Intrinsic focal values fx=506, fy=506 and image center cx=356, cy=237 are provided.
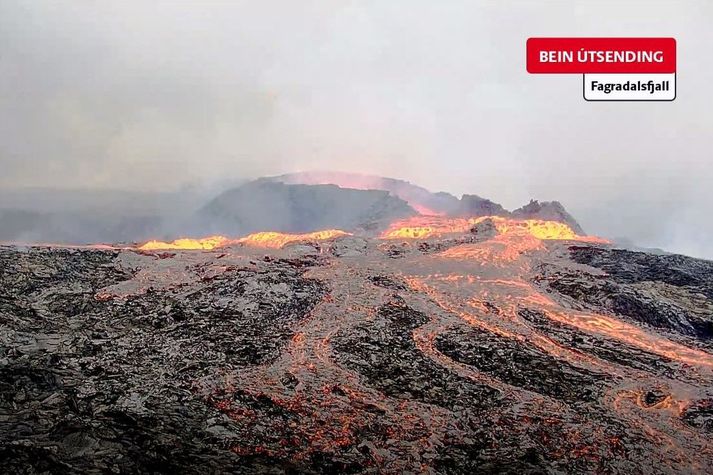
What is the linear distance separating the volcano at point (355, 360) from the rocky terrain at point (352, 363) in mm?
79

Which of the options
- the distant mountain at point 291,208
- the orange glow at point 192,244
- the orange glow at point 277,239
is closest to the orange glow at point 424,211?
the distant mountain at point 291,208

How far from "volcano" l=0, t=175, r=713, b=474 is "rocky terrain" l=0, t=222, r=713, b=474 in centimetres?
8

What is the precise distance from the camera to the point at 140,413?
14266 millimetres

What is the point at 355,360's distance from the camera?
62.8 ft

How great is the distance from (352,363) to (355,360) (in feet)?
1.00

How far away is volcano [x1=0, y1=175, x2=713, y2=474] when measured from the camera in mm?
12875

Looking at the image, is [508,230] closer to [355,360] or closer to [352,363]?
[355,360]

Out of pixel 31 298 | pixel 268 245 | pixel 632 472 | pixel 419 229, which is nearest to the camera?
pixel 632 472

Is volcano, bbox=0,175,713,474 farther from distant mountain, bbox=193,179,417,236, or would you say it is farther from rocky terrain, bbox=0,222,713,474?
distant mountain, bbox=193,179,417,236

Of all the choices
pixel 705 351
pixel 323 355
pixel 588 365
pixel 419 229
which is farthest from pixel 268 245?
pixel 705 351

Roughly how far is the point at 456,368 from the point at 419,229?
2840cm

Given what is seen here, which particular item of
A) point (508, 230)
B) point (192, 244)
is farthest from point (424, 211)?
point (192, 244)

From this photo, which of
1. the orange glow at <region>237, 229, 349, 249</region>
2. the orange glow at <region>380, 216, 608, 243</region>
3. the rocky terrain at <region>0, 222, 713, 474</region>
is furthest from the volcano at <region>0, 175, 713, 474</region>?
the orange glow at <region>380, 216, 608, 243</region>

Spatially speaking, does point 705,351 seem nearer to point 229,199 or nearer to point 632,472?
point 632,472
